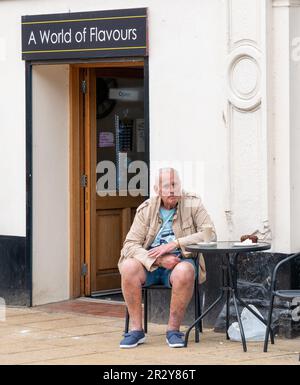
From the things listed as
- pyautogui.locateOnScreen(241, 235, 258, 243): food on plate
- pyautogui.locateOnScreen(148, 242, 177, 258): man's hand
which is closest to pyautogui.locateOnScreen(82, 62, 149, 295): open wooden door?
pyautogui.locateOnScreen(148, 242, 177, 258): man's hand

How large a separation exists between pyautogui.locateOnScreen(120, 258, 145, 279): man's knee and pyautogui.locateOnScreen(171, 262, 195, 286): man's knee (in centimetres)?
27

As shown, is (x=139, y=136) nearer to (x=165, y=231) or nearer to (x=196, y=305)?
(x=165, y=231)

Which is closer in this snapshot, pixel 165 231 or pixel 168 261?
pixel 168 261

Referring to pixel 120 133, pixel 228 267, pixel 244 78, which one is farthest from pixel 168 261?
pixel 120 133

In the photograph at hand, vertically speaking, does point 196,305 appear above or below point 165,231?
below

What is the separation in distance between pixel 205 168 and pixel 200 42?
1.09 m

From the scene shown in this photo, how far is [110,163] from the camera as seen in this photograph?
11.5 meters

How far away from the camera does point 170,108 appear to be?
9.79 metres

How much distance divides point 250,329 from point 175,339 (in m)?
0.68

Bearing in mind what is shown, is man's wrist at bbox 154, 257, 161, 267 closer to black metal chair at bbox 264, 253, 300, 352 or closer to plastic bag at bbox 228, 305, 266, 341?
plastic bag at bbox 228, 305, 266, 341

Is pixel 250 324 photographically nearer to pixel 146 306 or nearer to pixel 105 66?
pixel 146 306
